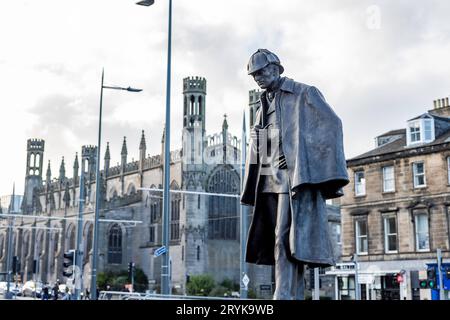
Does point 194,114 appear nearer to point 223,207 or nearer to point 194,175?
point 194,175

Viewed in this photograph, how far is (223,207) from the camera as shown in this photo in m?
73.2

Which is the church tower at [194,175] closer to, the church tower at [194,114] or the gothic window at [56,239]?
the church tower at [194,114]

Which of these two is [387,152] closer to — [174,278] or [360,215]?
[360,215]

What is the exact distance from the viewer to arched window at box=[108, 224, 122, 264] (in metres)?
76.9

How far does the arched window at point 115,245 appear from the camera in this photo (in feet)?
252

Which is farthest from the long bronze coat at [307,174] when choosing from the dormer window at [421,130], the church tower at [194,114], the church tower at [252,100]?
the church tower at [252,100]

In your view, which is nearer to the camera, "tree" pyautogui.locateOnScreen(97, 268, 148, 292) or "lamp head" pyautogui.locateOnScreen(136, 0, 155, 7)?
"lamp head" pyautogui.locateOnScreen(136, 0, 155, 7)

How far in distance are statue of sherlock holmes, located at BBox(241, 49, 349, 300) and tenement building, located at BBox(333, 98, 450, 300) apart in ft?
99.2

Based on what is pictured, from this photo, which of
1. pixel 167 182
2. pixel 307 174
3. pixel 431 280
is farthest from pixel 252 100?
pixel 307 174

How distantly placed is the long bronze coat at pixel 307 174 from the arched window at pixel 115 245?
237 feet

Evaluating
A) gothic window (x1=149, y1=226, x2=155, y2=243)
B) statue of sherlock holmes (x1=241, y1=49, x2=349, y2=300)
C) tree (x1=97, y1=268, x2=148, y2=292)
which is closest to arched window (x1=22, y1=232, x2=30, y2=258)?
gothic window (x1=149, y1=226, x2=155, y2=243)

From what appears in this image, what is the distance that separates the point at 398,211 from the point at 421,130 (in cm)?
477

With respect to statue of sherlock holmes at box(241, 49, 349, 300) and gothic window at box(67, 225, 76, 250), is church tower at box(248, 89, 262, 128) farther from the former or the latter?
statue of sherlock holmes at box(241, 49, 349, 300)

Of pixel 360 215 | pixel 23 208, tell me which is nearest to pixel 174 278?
pixel 360 215
